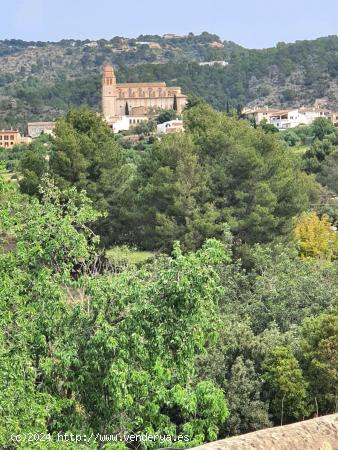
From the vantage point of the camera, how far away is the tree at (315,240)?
2430cm

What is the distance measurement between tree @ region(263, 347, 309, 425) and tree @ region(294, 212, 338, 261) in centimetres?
1066

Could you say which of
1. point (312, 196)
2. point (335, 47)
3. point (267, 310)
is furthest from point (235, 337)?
point (335, 47)

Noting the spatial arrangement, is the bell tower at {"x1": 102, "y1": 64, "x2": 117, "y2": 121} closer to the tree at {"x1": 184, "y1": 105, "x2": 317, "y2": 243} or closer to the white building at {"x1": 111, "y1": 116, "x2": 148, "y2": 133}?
the white building at {"x1": 111, "y1": 116, "x2": 148, "y2": 133}

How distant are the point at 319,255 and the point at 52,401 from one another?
54.0 feet

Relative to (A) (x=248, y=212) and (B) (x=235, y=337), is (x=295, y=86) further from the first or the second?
(B) (x=235, y=337)

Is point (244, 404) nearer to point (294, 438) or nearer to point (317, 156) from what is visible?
point (294, 438)

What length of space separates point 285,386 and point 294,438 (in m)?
7.60

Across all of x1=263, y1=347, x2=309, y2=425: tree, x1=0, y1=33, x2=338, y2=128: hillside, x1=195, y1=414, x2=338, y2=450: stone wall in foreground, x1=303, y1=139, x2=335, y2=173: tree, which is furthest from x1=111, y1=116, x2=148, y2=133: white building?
x1=195, y1=414, x2=338, y2=450: stone wall in foreground

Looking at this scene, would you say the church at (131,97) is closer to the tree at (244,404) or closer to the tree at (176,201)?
the tree at (176,201)

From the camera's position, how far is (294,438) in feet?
18.3

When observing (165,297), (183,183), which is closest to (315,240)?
(183,183)

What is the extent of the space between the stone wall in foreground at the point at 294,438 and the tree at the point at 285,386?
7317 mm

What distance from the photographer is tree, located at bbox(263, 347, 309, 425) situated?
42.9 feet

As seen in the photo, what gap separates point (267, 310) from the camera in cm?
1667
